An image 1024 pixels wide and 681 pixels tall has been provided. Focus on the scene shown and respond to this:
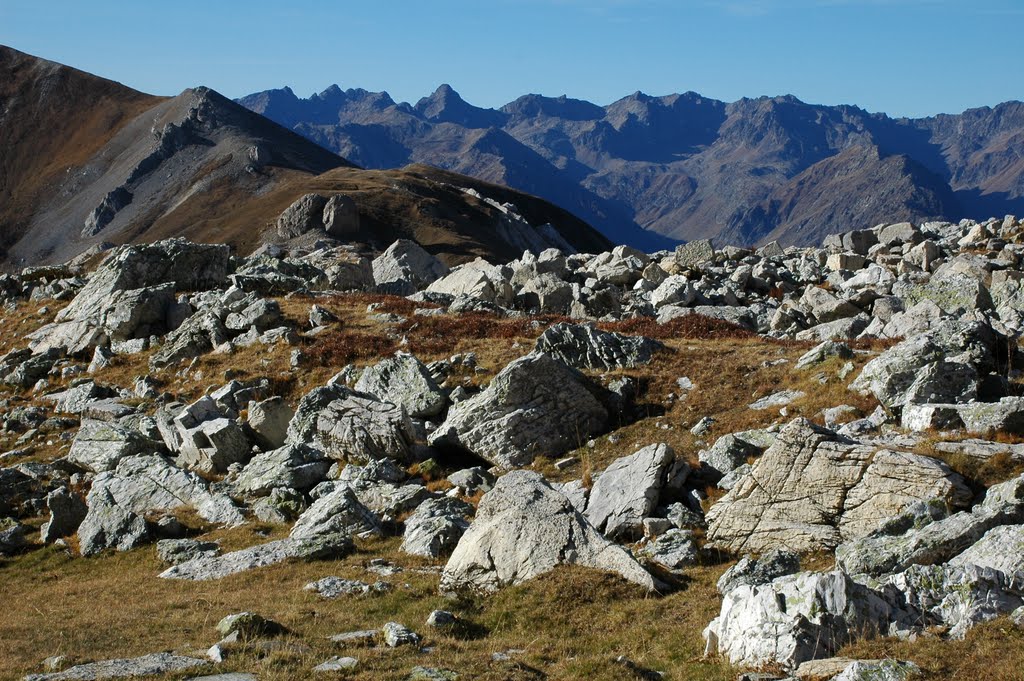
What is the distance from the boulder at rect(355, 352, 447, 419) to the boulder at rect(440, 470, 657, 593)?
36.5ft

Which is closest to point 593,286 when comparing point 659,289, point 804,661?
point 659,289

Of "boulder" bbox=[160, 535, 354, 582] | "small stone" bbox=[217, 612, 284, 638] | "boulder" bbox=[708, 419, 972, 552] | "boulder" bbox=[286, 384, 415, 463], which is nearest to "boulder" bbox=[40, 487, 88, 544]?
"boulder" bbox=[160, 535, 354, 582]

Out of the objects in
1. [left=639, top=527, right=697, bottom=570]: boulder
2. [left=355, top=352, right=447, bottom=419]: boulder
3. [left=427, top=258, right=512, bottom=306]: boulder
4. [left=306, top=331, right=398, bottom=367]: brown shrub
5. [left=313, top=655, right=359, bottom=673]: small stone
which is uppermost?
[left=427, top=258, right=512, bottom=306]: boulder

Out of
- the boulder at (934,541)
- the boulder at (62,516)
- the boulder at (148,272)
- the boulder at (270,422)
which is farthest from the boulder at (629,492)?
the boulder at (148,272)

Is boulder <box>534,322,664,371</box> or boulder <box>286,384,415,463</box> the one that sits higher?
boulder <box>534,322,664,371</box>

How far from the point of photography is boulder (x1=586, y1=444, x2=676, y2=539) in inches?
798

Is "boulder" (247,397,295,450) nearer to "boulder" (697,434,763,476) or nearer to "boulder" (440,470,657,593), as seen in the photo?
"boulder" (440,470,657,593)

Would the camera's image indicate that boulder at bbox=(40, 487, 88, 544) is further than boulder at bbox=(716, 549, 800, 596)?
Yes

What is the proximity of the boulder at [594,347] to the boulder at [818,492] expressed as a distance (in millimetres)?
12269

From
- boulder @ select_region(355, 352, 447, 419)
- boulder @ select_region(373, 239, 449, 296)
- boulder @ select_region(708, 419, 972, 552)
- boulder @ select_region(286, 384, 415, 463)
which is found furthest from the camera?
boulder @ select_region(373, 239, 449, 296)

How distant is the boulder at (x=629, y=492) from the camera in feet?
66.5

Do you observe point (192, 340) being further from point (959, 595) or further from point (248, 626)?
point (959, 595)

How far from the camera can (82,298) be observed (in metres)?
47.2

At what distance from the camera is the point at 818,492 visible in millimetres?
18344
